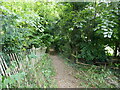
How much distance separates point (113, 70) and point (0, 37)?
4.54m

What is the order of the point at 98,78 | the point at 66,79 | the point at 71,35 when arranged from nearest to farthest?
1. the point at 98,78
2. the point at 66,79
3. the point at 71,35

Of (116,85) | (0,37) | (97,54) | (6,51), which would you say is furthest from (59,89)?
(97,54)

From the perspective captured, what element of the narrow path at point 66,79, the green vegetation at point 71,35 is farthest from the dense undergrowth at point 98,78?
the narrow path at point 66,79

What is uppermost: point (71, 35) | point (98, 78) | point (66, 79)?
point (71, 35)

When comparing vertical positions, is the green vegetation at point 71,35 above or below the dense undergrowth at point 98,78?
above

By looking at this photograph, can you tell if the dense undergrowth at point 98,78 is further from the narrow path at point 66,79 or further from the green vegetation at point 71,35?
the narrow path at point 66,79

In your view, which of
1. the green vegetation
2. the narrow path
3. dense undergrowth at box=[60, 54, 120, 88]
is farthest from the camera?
the narrow path

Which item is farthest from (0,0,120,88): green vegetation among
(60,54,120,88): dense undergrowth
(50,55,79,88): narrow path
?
(50,55,79,88): narrow path

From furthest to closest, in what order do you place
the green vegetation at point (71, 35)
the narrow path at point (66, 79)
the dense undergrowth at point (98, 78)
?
the narrow path at point (66, 79)
the dense undergrowth at point (98, 78)
the green vegetation at point (71, 35)

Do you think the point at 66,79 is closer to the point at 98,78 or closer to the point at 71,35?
the point at 98,78

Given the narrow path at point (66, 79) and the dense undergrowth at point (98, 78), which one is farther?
the narrow path at point (66, 79)

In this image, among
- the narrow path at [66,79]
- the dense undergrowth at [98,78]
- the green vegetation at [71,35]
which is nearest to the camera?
the green vegetation at [71,35]

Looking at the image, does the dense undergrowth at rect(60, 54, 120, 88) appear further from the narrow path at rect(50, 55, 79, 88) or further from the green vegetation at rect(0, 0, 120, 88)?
the narrow path at rect(50, 55, 79, 88)

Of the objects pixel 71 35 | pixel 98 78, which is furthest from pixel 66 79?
pixel 71 35
